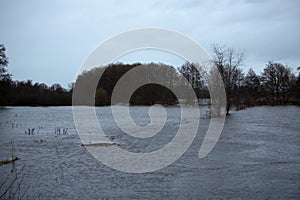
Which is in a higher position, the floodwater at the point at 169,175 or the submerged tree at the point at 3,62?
the submerged tree at the point at 3,62

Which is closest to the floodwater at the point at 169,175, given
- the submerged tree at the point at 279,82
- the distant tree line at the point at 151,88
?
the distant tree line at the point at 151,88

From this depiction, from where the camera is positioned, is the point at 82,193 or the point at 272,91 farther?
the point at 272,91

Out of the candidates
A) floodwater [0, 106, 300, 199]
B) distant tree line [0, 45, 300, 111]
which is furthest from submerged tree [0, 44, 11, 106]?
floodwater [0, 106, 300, 199]

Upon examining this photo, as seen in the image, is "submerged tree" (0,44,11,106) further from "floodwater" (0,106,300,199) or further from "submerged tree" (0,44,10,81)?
"floodwater" (0,106,300,199)

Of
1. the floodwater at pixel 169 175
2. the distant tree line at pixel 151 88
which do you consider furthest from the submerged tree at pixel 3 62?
the floodwater at pixel 169 175

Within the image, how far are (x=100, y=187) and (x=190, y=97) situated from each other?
44609 mm

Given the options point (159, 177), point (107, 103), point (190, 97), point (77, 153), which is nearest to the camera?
point (159, 177)

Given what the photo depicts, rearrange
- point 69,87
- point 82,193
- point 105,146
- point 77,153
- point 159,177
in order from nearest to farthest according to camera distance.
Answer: point 82,193, point 159,177, point 77,153, point 105,146, point 69,87

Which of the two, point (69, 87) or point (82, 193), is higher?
point (69, 87)

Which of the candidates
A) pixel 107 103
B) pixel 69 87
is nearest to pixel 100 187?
pixel 107 103

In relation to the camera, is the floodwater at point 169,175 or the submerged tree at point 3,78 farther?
the submerged tree at point 3,78

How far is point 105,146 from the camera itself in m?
15.0

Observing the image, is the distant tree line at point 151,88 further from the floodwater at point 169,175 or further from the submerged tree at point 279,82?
the floodwater at point 169,175

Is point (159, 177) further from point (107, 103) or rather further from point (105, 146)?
point (107, 103)
